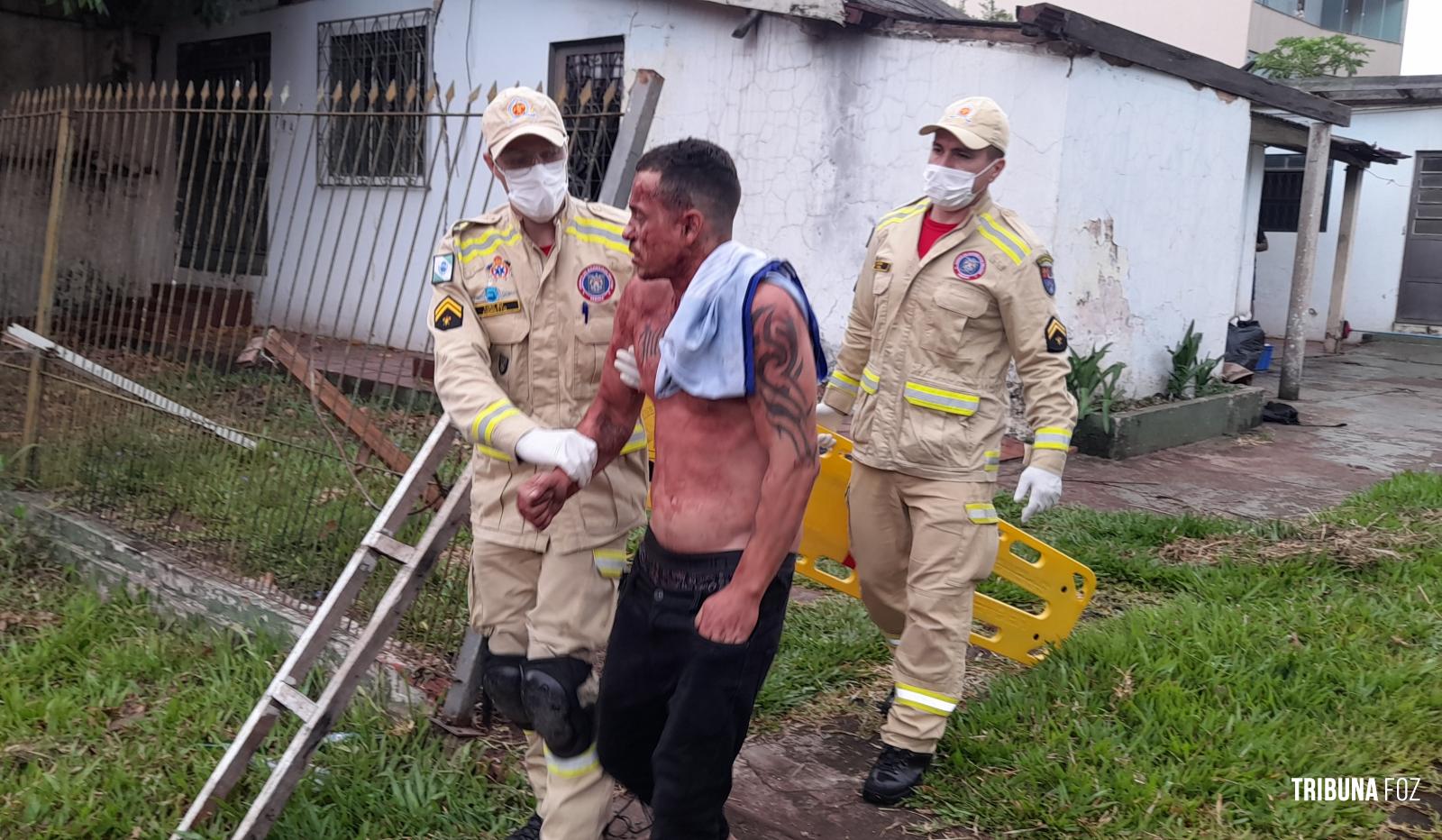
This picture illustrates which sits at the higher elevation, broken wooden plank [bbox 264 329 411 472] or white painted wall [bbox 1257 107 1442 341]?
white painted wall [bbox 1257 107 1442 341]

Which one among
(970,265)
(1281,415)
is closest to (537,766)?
(970,265)

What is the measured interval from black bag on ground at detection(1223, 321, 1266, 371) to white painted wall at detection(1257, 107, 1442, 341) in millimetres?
5066

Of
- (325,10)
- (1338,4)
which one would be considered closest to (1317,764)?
(325,10)

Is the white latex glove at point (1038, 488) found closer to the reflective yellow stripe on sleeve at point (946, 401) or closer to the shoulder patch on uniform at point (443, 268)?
the reflective yellow stripe on sleeve at point (946, 401)

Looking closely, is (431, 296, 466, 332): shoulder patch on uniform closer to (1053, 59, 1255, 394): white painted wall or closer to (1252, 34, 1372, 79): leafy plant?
(1053, 59, 1255, 394): white painted wall

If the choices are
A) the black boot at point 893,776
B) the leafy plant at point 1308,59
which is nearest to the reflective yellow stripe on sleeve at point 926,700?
the black boot at point 893,776

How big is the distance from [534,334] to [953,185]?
4.49 feet

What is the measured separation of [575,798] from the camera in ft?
8.84

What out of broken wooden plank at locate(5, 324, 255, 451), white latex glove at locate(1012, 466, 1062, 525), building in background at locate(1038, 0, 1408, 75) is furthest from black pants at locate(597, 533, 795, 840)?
building in background at locate(1038, 0, 1408, 75)

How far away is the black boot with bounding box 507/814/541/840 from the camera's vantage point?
2.92m

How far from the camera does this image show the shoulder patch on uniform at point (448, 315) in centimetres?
284

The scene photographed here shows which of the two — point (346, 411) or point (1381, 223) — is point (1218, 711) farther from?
point (1381, 223)

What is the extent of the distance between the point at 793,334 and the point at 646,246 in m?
0.36

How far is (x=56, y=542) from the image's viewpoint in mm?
5109
